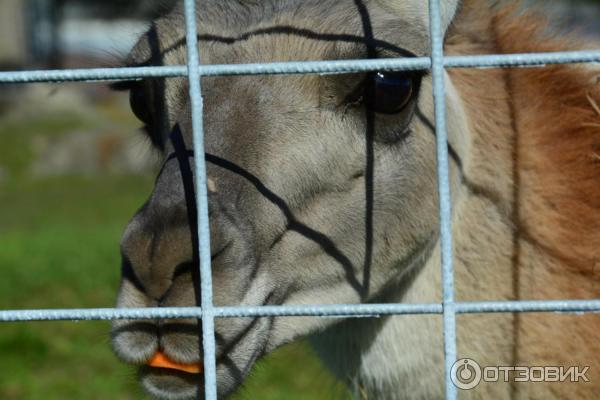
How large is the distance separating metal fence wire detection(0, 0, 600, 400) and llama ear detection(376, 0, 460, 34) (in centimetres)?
76

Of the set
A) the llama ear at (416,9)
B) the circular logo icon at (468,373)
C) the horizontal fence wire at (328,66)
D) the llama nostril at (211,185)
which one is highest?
the llama ear at (416,9)

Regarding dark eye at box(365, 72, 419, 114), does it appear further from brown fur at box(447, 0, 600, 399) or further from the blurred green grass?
the blurred green grass

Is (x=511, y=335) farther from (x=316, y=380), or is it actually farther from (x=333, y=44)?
(x=316, y=380)

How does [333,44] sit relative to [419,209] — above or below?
above

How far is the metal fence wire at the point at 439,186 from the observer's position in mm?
1893

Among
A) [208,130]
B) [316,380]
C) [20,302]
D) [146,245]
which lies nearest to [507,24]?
[208,130]

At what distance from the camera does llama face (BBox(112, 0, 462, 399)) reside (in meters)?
2.28

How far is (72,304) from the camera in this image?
692cm

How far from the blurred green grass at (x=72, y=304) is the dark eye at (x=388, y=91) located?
2.92ft

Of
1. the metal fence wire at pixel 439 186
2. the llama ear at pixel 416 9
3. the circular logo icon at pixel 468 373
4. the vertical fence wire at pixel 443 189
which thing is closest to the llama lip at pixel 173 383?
the metal fence wire at pixel 439 186

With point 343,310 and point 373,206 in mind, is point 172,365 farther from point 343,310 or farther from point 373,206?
point 373,206

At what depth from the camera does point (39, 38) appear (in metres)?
25.2

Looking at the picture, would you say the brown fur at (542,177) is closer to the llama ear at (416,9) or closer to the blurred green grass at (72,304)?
the llama ear at (416,9)

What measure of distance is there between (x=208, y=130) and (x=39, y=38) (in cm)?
2428
